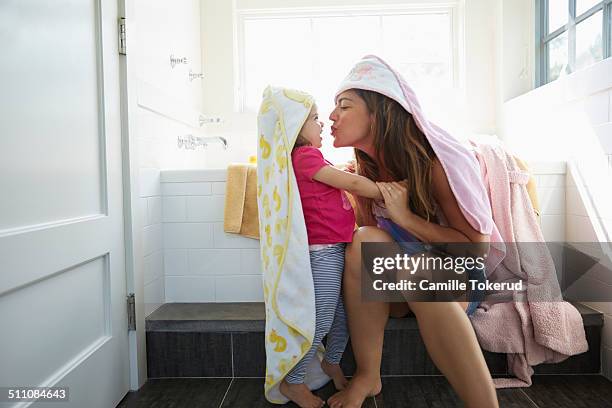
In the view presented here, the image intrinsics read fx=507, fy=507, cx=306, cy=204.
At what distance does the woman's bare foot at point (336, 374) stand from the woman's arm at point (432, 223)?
528mm

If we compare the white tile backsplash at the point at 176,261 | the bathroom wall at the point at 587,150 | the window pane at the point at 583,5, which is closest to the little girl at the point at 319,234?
the white tile backsplash at the point at 176,261

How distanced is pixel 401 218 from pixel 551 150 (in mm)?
1196

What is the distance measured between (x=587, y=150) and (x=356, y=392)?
126cm

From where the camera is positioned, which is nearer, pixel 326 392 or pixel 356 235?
pixel 356 235

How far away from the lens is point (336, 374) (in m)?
1.68

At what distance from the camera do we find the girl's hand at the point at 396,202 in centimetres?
150

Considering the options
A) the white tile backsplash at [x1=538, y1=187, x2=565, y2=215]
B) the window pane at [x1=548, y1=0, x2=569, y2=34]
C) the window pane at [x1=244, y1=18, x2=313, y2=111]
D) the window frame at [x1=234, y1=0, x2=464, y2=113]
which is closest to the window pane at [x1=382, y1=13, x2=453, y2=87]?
the window frame at [x1=234, y1=0, x2=464, y2=113]

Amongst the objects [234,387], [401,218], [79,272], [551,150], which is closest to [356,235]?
[401,218]

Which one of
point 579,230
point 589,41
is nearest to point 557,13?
point 589,41

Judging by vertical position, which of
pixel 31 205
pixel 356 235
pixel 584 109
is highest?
pixel 584 109

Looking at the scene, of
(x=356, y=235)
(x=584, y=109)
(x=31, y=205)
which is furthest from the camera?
(x=584, y=109)

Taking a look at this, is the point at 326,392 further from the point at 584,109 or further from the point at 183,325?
the point at 584,109

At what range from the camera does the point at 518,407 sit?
157 centimetres

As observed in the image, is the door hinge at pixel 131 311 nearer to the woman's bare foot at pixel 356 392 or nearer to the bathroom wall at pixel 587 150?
the woman's bare foot at pixel 356 392
